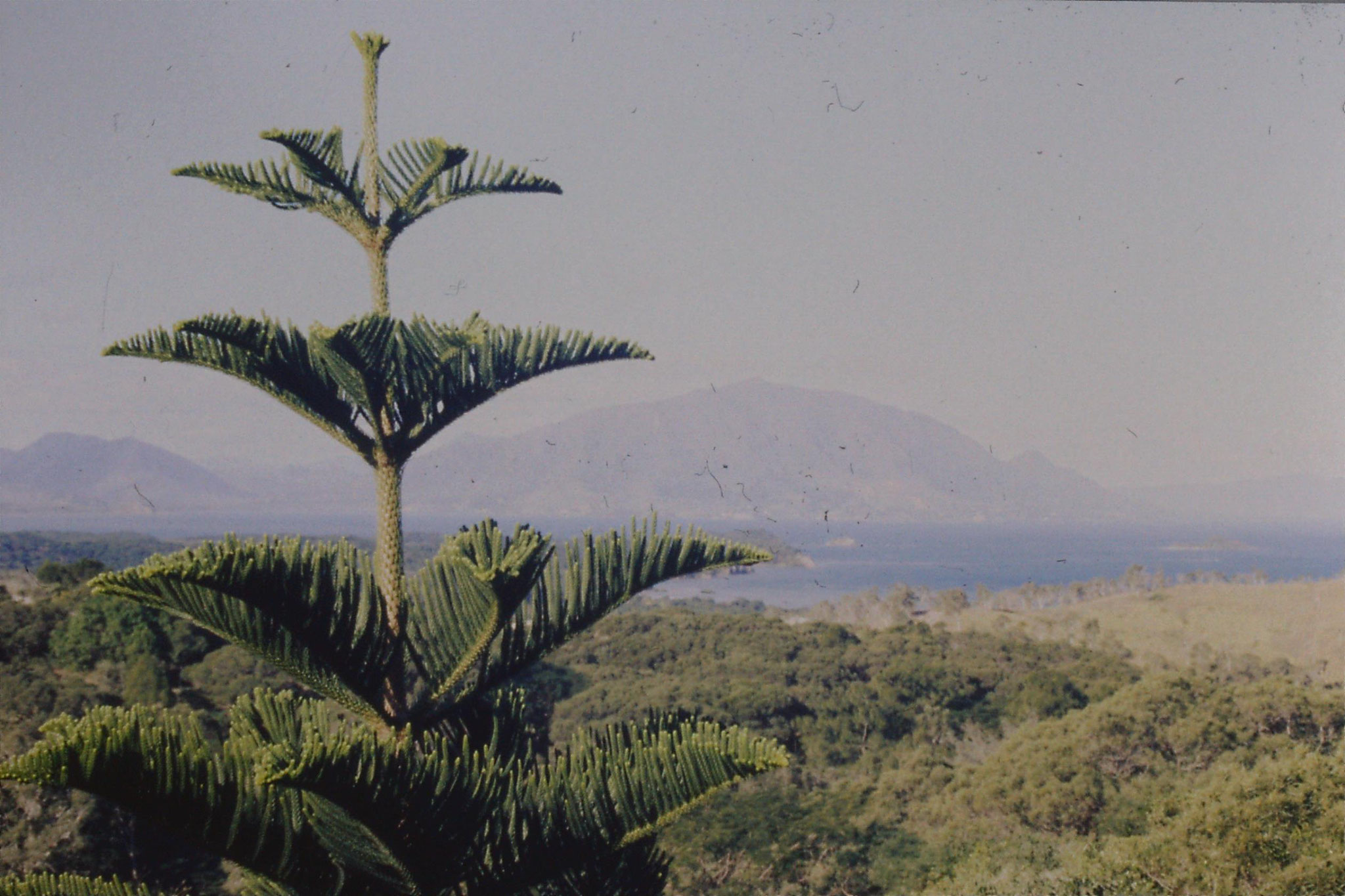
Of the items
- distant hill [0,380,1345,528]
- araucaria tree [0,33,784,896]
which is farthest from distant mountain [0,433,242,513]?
araucaria tree [0,33,784,896]

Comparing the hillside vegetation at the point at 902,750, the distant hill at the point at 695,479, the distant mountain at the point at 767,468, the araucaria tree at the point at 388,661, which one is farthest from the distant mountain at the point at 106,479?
the araucaria tree at the point at 388,661

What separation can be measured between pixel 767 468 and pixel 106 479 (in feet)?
138

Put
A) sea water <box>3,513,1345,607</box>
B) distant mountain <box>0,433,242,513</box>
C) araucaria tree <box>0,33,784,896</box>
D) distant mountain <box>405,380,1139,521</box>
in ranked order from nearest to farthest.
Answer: araucaria tree <box>0,33,784,896</box> → distant mountain <box>0,433,242,513</box> → sea water <box>3,513,1345,607</box> → distant mountain <box>405,380,1139,521</box>

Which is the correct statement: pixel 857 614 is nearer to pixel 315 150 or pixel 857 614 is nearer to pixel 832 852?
pixel 832 852

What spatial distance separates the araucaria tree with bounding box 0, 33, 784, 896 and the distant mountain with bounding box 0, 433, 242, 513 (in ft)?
74.9

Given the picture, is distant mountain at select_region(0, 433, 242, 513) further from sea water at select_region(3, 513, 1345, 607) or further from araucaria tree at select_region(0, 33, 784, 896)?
araucaria tree at select_region(0, 33, 784, 896)

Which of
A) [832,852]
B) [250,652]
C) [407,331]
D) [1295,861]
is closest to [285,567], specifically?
[250,652]

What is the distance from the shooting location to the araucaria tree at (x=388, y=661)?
1388mm

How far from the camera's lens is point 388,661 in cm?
171

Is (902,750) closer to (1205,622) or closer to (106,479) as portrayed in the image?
(1205,622)

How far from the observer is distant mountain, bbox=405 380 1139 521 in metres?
53.4

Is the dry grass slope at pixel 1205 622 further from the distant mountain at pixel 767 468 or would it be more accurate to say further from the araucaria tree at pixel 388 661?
the araucaria tree at pixel 388 661

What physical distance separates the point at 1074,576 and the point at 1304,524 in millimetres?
41971

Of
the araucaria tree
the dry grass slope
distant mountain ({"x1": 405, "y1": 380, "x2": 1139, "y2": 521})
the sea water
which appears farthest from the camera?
distant mountain ({"x1": 405, "y1": 380, "x2": 1139, "y2": 521})
